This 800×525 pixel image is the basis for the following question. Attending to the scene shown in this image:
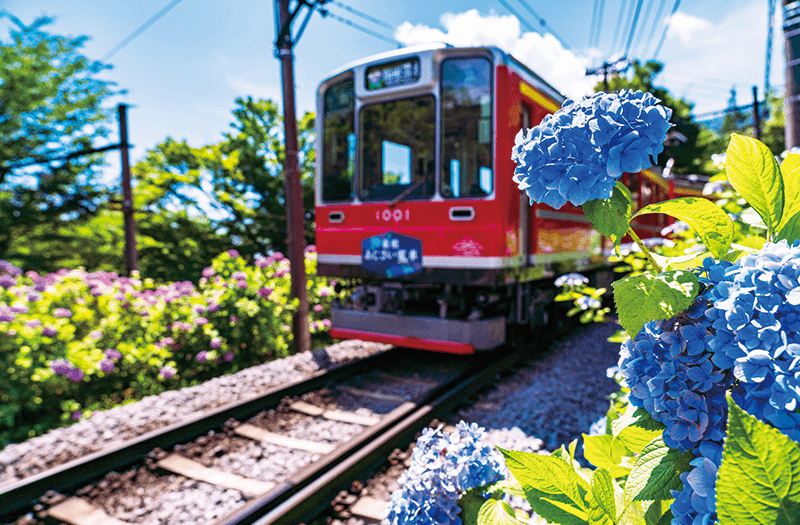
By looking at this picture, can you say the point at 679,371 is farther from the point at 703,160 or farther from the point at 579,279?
the point at 703,160

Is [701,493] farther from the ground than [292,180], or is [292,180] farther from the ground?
[292,180]

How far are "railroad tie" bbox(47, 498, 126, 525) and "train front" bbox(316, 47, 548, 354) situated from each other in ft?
9.78

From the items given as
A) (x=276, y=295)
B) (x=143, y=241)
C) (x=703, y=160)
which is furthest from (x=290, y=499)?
(x=703, y=160)

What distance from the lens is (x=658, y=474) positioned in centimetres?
83

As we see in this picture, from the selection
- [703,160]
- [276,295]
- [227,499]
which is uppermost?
[703,160]

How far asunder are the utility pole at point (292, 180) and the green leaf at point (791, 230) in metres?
Result: 5.92

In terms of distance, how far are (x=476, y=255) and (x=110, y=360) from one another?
12.3ft

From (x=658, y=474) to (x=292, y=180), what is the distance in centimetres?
622

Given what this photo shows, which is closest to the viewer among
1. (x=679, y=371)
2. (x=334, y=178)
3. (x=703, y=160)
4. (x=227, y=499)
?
(x=679, y=371)

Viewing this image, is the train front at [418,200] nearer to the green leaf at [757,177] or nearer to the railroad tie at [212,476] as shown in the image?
the railroad tie at [212,476]

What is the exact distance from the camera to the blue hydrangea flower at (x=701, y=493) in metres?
0.67

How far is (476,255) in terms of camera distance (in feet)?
15.1

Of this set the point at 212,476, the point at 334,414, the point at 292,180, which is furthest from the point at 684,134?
the point at 212,476

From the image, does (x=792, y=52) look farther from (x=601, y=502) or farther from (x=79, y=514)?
(x=79, y=514)
